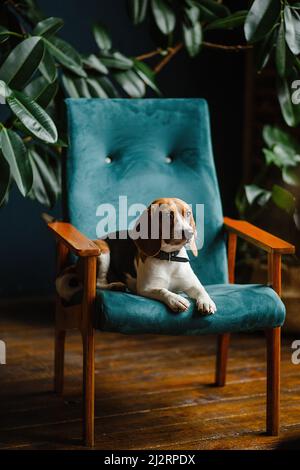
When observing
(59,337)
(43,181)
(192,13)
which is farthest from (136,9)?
(59,337)

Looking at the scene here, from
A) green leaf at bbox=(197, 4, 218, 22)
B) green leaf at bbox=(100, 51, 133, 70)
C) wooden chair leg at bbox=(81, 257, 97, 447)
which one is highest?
green leaf at bbox=(197, 4, 218, 22)

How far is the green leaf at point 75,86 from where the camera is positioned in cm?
283

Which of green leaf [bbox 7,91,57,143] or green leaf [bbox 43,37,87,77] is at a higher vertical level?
green leaf [bbox 43,37,87,77]

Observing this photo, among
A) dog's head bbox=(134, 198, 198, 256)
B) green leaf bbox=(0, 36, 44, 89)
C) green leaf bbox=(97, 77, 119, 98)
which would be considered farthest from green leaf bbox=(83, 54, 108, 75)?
dog's head bbox=(134, 198, 198, 256)

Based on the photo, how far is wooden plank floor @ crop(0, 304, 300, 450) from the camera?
7.11 ft

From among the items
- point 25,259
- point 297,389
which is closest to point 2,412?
point 297,389

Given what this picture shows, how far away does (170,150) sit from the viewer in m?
2.54

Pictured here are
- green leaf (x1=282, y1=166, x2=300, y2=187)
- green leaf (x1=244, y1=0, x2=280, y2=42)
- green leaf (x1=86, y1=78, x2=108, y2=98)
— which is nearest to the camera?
green leaf (x1=244, y1=0, x2=280, y2=42)

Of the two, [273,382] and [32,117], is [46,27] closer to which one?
[32,117]

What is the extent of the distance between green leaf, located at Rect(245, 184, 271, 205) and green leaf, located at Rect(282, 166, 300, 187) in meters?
0.10

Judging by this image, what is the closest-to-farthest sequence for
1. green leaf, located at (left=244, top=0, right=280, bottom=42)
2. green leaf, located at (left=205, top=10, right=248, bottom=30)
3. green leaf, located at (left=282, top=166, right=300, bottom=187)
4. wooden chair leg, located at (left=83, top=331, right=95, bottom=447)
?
wooden chair leg, located at (left=83, top=331, right=95, bottom=447)
green leaf, located at (left=244, top=0, right=280, bottom=42)
green leaf, located at (left=205, top=10, right=248, bottom=30)
green leaf, located at (left=282, top=166, right=300, bottom=187)

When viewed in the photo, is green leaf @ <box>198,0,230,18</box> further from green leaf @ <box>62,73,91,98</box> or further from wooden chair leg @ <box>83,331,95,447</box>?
wooden chair leg @ <box>83,331,95,447</box>

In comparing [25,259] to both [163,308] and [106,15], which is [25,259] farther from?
[163,308]
